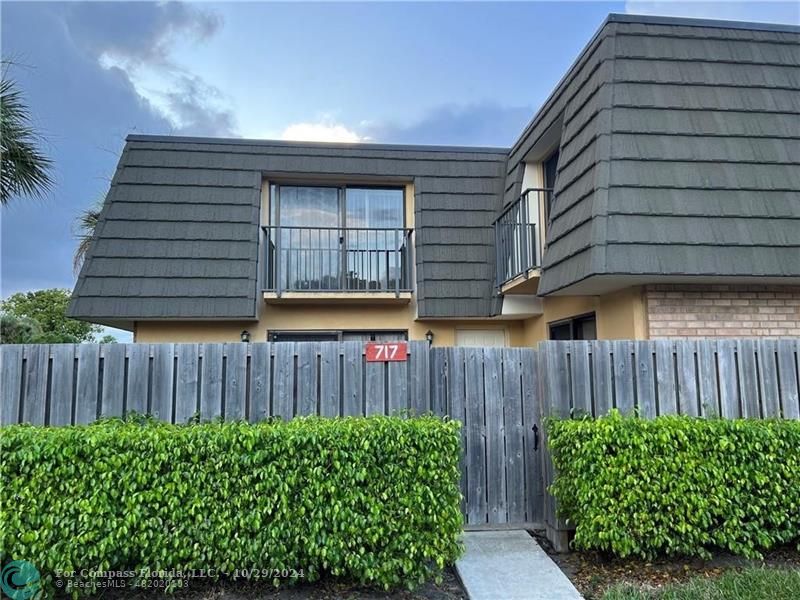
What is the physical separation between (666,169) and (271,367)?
494 cm

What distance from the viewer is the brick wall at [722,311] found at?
17.2 ft

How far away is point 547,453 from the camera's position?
4.64 meters

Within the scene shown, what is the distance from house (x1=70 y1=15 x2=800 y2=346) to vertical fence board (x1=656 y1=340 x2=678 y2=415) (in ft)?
2.20

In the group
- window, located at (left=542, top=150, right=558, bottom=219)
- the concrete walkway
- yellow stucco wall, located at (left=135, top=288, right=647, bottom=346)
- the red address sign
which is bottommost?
the concrete walkway

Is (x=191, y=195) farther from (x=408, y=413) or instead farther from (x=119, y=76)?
(x=119, y=76)

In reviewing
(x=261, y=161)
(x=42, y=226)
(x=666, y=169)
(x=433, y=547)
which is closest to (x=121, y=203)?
(x=261, y=161)

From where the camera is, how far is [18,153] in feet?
26.6

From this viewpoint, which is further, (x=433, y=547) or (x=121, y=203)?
(x=121, y=203)

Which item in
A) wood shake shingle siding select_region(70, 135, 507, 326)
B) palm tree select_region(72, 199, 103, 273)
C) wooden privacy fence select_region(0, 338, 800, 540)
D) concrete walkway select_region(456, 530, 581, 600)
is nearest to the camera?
concrete walkway select_region(456, 530, 581, 600)

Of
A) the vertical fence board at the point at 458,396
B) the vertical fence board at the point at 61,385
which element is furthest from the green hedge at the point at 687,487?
the vertical fence board at the point at 61,385

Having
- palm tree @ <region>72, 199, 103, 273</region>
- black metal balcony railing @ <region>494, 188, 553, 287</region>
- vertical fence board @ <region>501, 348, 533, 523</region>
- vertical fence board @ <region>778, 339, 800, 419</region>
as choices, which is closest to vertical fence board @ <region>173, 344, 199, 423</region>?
vertical fence board @ <region>501, 348, 533, 523</region>

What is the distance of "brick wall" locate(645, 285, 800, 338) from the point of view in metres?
5.25

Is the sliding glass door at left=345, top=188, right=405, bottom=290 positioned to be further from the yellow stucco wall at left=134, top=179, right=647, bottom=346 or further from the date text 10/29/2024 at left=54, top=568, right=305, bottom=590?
the date text 10/29/2024 at left=54, top=568, right=305, bottom=590

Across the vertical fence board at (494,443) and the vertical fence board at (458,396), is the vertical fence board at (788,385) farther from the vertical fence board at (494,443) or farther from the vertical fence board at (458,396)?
the vertical fence board at (458,396)
